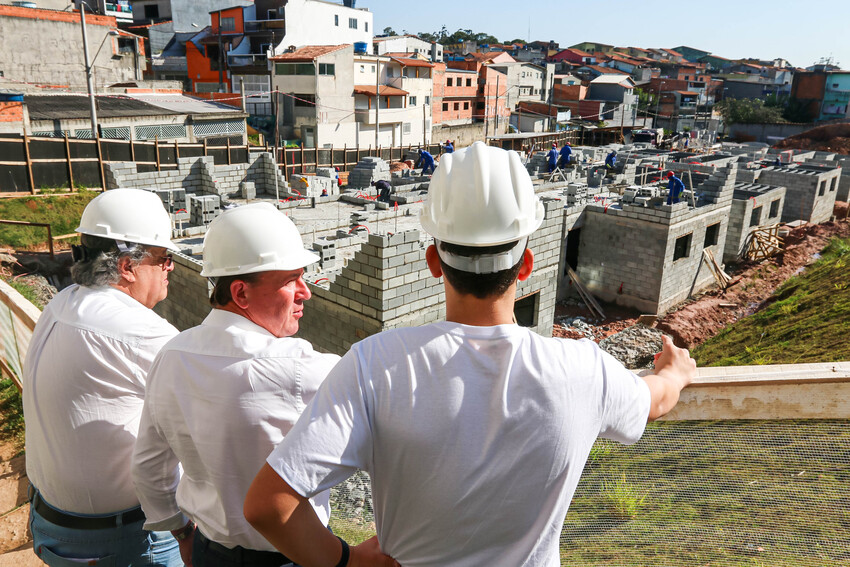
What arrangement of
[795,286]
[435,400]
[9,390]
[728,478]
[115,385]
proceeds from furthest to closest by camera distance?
[795,286]
[9,390]
[728,478]
[115,385]
[435,400]

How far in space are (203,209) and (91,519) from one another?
15040mm

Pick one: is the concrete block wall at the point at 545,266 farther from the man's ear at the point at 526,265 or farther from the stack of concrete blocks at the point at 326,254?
the man's ear at the point at 526,265

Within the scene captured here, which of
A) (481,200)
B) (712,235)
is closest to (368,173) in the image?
(712,235)

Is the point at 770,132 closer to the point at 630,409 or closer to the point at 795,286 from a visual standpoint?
the point at 795,286

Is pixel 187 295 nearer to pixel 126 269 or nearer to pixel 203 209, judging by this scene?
pixel 203 209

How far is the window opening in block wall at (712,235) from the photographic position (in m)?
21.4

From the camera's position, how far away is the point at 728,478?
296 centimetres

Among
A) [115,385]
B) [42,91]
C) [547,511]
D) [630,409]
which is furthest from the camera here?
[42,91]

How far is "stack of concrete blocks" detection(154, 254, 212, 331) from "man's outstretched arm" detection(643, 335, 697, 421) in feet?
34.5

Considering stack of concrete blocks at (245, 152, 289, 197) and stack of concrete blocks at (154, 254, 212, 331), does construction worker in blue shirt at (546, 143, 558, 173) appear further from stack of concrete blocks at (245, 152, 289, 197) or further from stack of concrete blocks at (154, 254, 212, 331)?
stack of concrete blocks at (154, 254, 212, 331)

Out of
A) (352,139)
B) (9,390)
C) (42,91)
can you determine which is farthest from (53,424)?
(352,139)

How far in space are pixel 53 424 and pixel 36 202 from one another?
18.9 meters

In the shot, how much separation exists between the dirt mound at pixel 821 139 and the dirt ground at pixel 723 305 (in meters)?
31.8

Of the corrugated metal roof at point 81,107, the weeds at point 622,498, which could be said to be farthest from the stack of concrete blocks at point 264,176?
the weeds at point 622,498
